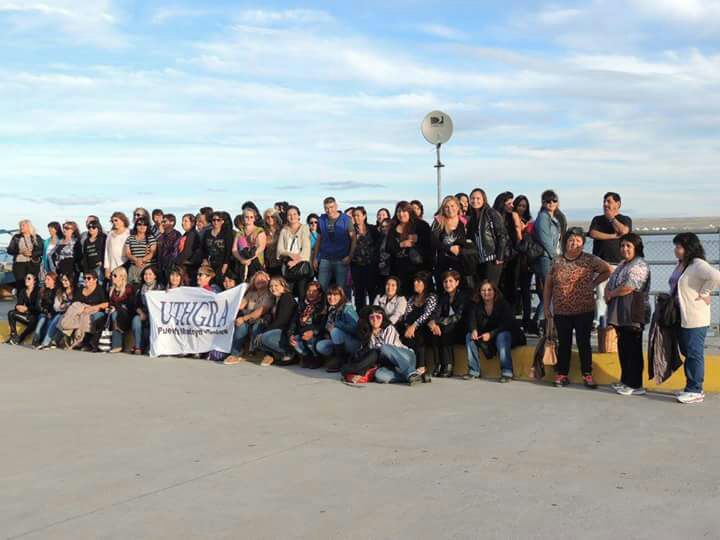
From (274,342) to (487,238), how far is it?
293 centimetres

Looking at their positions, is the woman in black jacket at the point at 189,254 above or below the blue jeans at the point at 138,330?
above

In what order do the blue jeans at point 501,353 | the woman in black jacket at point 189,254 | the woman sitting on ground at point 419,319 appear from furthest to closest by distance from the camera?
1. the woman in black jacket at point 189,254
2. the woman sitting on ground at point 419,319
3. the blue jeans at point 501,353

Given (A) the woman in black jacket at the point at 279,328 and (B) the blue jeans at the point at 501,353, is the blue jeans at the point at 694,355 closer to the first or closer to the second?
(B) the blue jeans at the point at 501,353

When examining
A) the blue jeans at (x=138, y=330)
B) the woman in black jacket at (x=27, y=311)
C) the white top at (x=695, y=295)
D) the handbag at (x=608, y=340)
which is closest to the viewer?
the white top at (x=695, y=295)

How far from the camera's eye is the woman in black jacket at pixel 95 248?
14.0 meters

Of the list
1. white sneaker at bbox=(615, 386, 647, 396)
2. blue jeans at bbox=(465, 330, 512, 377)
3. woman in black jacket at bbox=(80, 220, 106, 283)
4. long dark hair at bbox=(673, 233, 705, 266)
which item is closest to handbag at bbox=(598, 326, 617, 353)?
white sneaker at bbox=(615, 386, 647, 396)

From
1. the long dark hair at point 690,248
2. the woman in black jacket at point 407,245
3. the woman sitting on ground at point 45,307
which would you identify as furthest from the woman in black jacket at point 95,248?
the long dark hair at point 690,248

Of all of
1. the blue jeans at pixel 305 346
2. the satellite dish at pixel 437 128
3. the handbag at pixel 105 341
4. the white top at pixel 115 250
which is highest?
the satellite dish at pixel 437 128

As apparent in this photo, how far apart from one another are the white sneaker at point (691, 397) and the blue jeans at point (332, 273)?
475cm

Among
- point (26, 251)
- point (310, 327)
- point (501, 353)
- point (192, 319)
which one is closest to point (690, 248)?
point (501, 353)

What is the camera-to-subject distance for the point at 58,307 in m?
13.6

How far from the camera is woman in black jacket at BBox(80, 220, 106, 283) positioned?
551 inches

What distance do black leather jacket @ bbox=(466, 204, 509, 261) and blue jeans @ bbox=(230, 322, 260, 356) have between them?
10.4 ft

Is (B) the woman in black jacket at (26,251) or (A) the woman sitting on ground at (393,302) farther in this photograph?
(B) the woman in black jacket at (26,251)
